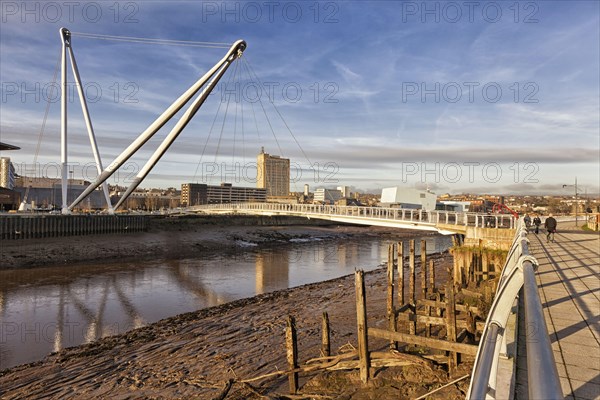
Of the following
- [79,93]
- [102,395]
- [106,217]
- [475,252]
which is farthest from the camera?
[79,93]

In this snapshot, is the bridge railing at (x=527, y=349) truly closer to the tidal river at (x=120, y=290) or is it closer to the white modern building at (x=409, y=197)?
the tidal river at (x=120, y=290)

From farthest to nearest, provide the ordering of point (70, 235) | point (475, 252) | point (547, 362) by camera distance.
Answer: point (70, 235), point (475, 252), point (547, 362)

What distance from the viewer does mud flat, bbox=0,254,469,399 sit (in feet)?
26.5

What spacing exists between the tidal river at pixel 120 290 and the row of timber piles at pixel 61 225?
9580 millimetres

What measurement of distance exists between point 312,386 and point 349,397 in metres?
0.89

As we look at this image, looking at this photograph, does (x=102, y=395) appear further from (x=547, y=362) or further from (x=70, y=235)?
(x=70, y=235)

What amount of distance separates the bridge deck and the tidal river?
13280mm

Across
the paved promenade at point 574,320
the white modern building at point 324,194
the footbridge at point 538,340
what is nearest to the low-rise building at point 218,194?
the white modern building at point 324,194

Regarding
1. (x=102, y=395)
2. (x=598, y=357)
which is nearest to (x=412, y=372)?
(x=598, y=357)

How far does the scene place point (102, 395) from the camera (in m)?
8.72

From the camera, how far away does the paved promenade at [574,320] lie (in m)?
4.06

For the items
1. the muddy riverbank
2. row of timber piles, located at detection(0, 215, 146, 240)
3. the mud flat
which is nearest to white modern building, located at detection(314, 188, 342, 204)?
the muddy riverbank

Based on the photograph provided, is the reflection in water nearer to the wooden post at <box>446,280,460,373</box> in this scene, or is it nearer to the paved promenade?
the wooden post at <box>446,280,460,373</box>

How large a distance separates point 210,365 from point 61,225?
34.0m
